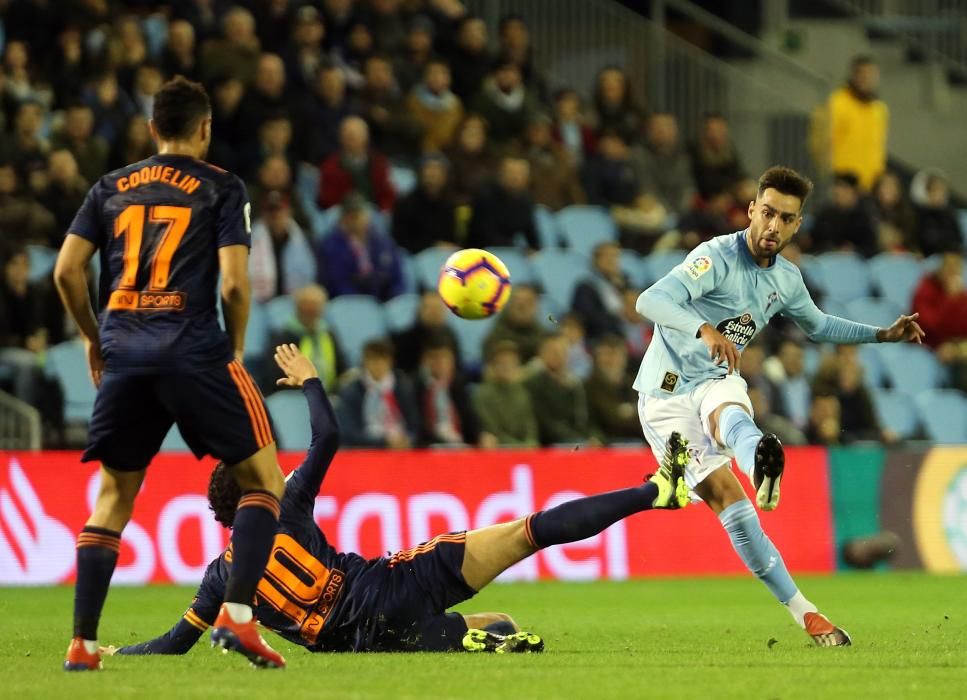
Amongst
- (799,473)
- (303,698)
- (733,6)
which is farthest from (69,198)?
(733,6)

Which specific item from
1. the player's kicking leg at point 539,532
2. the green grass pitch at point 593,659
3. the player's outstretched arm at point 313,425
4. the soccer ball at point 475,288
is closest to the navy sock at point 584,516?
the player's kicking leg at point 539,532

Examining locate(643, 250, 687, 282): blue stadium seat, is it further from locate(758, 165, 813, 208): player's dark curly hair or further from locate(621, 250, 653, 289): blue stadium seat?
locate(758, 165, 813, 208): player's dark curly hair

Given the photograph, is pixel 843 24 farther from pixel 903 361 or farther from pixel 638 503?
pixel 638 503

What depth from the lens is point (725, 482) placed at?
816 centimetres

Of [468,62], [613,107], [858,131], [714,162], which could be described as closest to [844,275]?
[714,162]

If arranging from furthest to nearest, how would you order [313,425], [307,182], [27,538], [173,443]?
[307,182]
[173,443]
[27,538]
[313,425]

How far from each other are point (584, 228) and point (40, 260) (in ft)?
19.1

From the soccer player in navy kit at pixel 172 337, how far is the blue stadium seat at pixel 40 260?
305 inches

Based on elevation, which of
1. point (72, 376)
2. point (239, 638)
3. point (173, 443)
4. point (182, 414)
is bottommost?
point (173, 443)

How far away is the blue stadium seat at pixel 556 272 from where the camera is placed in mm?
16328

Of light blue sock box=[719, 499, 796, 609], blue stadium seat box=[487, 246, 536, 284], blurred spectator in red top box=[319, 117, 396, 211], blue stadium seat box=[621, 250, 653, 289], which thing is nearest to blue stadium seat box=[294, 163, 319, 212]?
blurred spectator in red top box=[319, 117, 396, 211]

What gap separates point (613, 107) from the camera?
62.0 ft

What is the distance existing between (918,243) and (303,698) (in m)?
15.0

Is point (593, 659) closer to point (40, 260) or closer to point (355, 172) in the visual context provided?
point (40, 260)
